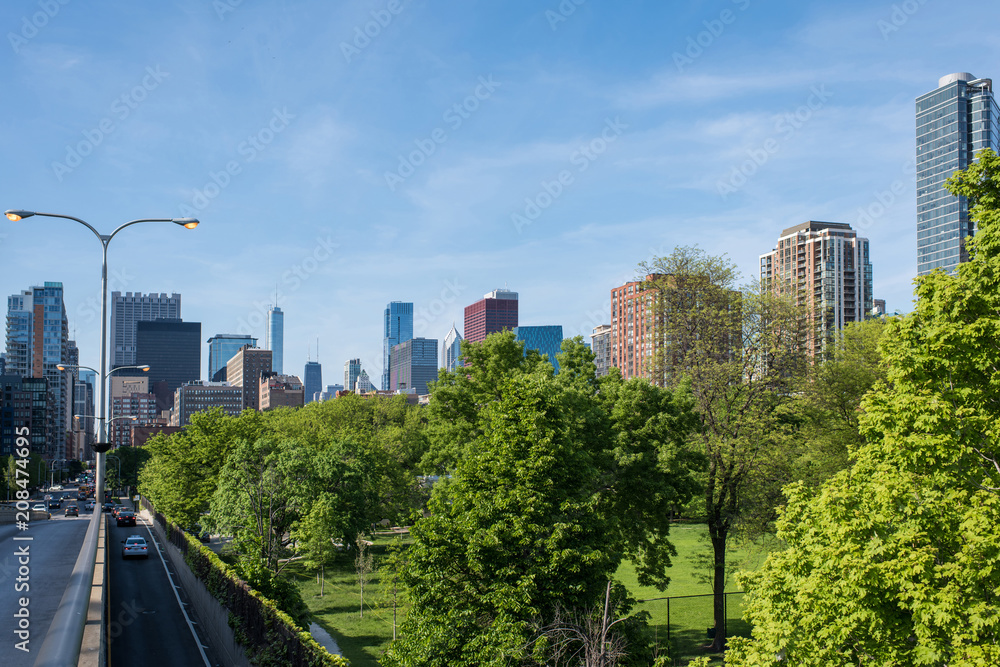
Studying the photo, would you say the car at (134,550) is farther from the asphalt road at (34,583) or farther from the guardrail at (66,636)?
the guardrail at (66,636)

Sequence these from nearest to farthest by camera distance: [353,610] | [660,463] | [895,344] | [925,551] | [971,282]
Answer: [925,551] < [971,282] < [895,344] < [660,463] < [353,610]

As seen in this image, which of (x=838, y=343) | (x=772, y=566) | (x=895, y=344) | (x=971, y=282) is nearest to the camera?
(x=971, y=282)

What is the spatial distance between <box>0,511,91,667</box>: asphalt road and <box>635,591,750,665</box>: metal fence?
20.2 metres

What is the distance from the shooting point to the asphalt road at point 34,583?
57.1 feet

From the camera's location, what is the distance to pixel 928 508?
11086mm

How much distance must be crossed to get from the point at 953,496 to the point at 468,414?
23240 mm

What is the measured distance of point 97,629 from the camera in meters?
18.0

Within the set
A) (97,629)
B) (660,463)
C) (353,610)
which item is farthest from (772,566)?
(353,610)

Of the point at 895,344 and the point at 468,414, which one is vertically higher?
the point at 895,344

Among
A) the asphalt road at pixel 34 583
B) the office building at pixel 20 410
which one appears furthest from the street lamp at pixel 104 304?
the office building at pixel 20 410

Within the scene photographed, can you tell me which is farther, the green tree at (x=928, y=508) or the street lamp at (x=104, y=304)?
the street lamp at (x=104, y=304)

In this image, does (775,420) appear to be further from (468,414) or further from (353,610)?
(353,610)

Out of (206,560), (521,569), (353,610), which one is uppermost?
(521,569)

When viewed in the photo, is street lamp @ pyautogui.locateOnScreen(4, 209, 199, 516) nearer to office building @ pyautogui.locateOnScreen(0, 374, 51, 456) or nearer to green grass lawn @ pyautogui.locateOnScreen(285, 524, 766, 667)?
green grass lawn @ pyautogui.locateOnScreen(285, 524, 766, 667)
